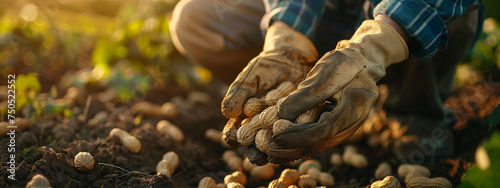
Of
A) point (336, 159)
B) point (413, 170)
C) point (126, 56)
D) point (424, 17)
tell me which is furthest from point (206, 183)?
point (126, 56)

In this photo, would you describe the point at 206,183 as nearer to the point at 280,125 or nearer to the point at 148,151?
the point at 148,151

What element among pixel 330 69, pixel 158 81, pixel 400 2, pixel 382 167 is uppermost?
pixel 400 2

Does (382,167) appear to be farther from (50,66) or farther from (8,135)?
(50,66)

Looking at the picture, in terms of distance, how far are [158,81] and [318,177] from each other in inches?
54.5

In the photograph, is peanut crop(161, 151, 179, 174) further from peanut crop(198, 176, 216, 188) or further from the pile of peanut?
the pile of peanut

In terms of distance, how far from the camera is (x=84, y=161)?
4.34 ft

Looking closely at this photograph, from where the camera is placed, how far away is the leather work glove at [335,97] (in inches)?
43.5

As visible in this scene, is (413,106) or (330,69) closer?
(330,69)

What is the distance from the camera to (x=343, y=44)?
1318 millimetres

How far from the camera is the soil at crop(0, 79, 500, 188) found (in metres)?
1.33

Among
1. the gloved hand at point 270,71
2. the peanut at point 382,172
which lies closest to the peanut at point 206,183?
the gloved hand at point 270,71

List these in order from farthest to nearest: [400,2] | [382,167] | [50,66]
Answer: [50,66]
[382,167]
[400,2]

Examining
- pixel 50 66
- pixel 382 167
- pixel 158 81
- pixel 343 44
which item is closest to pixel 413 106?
pixel 382 167

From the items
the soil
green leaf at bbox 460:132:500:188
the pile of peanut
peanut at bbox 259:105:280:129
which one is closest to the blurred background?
the soil
